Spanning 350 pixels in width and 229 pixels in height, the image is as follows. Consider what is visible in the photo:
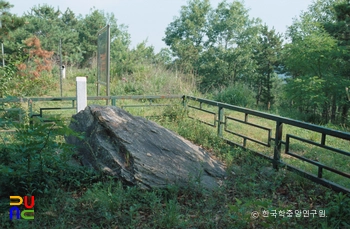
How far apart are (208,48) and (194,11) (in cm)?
335

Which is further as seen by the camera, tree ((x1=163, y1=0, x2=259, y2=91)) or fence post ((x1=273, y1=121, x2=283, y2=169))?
tree ((x1=163, y1=0, x2=259, y2=91))

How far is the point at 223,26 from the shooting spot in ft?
82.6

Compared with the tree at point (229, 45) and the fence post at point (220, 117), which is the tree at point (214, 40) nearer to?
the tree at point (229, 45)

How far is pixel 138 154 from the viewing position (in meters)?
3.82

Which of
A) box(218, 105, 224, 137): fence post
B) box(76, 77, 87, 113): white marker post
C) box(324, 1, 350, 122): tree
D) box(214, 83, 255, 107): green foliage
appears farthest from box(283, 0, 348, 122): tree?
box(76, 77, 87, 113): white marker post

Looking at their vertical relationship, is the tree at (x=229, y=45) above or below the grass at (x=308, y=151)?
above

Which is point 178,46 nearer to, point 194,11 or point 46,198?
point 194,11

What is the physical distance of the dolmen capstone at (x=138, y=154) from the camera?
145 inches

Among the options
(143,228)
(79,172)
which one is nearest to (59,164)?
(79,172)

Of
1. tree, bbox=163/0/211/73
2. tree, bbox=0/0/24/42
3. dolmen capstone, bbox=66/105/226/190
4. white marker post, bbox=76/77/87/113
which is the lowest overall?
dolmen capstone, bbox=66/105/226/190

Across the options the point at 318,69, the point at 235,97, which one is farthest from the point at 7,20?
the point at 318,69

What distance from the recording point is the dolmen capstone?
3688 millimetres

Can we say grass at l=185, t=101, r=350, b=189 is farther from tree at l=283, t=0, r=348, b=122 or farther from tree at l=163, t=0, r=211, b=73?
tree at l=163, t=0, r=211, b=73

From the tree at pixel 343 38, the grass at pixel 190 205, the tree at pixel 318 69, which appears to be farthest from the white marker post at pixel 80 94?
the tree at pixel 343 38
